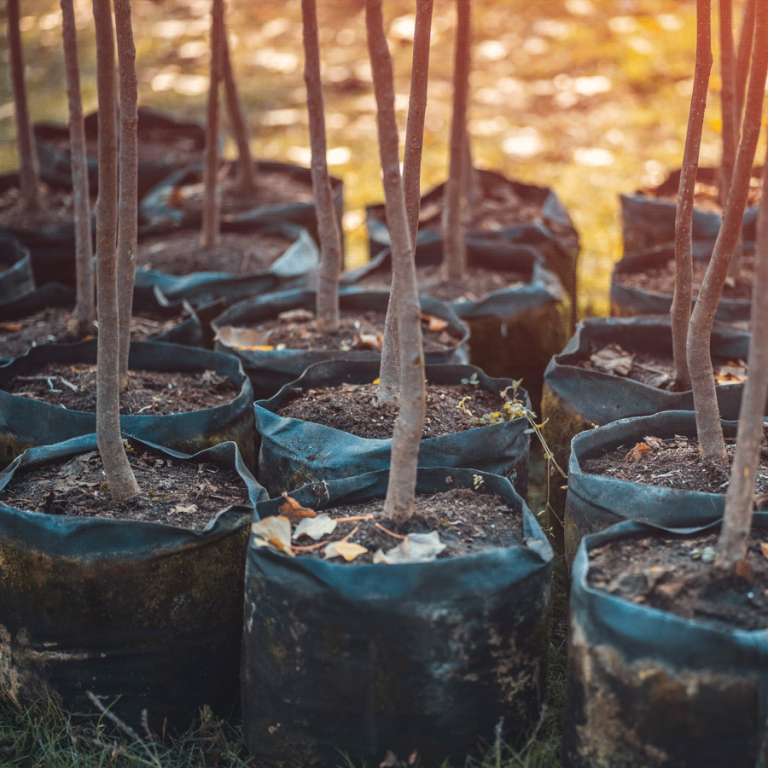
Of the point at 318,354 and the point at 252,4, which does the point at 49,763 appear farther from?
the point at 252,4

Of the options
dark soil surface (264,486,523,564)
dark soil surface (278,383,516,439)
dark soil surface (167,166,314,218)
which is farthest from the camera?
dark soil surface (167,166,314,218)

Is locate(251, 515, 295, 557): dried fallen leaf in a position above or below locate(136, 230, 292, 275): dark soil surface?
above

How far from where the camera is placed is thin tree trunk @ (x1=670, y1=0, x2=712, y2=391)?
1.86m

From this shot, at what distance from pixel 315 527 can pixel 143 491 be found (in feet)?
1.56

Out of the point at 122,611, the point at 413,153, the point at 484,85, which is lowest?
the point at 122,611

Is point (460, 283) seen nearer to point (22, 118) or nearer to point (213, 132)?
point (213, 132)

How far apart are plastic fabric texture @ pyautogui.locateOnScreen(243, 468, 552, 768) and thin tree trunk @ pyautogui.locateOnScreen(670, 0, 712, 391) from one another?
0.93 metres

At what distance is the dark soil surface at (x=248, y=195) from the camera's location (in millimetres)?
4188

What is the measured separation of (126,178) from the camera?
7.05ft

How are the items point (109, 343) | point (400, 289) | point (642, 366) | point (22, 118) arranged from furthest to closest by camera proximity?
point (22, 118) → point (642, 366) → point (109, 343) → point (400, 289)

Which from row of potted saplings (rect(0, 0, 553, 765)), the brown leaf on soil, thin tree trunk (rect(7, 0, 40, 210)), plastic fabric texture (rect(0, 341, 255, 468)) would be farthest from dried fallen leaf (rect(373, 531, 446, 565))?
thin tree trunk (rect(7, 0, 40, 210))

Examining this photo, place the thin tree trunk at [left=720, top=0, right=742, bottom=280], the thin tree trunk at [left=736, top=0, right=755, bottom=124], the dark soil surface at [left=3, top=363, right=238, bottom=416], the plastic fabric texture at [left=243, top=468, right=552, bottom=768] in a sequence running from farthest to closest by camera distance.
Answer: the thin tree trunk at [left=720, top=0, right=742, bottom=280], the thin tree trunk at [left=736, top=0, right=755, bottom=124], the dark soil surface at [left=3, top=363, right=238, bottom=416], the plastic fabric texture at [left=243, top=468, right=552, bottom=768]

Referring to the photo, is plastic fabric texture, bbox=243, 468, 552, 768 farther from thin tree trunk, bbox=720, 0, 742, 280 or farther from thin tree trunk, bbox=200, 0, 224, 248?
thin tree trunk, bbox=200, 0, 224, 248

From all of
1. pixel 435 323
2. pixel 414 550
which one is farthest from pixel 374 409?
pixel 435 323
